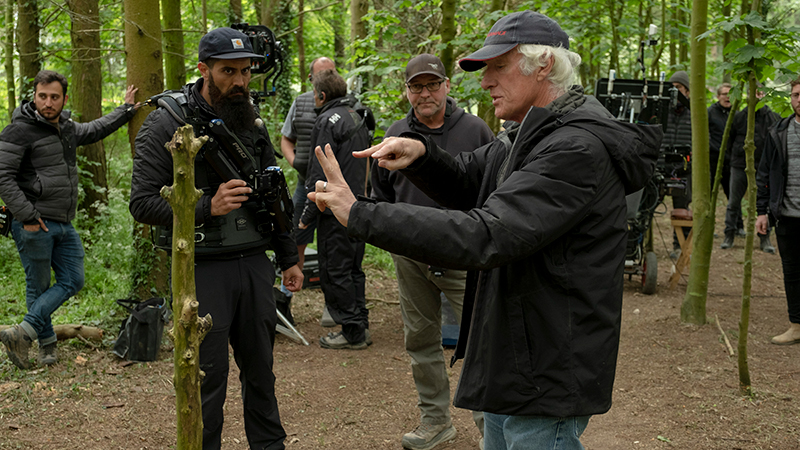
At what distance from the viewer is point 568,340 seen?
2.12m

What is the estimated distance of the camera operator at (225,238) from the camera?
3.37 metres

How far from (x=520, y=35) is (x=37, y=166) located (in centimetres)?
471

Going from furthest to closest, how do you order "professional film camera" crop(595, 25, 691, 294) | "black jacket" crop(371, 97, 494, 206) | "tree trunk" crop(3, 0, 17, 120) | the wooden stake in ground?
"tree trunk" crop(3, 0, 17, 120), "professional film camera" crop(595, 25, 691, 294), "black jacket" crop(371, 97, 494, 206), the wooden stake in ground

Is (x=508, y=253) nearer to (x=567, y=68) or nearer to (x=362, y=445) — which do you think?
(x=567, y=68)

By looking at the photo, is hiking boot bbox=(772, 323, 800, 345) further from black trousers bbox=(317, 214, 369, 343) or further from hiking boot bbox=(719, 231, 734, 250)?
hiking boot bbox=(719, 231, 734, 250)

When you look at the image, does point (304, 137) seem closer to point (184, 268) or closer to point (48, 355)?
point (48, 355)

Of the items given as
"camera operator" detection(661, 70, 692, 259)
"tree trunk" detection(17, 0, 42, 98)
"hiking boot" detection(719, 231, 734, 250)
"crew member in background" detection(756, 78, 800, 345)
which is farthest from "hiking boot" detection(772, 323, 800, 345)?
"tree trunk" detection(17, 0, 42, 98)

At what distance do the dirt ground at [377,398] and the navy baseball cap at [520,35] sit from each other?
2.90 m

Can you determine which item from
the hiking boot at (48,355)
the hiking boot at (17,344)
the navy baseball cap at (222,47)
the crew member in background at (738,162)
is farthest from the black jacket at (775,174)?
the hiking boot at (17,344)

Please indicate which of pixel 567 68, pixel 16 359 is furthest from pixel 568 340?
pixel 16 359

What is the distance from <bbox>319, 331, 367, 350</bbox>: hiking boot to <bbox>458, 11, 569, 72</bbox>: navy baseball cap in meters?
4.44

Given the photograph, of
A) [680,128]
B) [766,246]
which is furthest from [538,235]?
[766,246]

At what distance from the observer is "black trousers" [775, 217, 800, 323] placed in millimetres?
6219

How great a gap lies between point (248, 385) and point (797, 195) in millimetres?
5223
